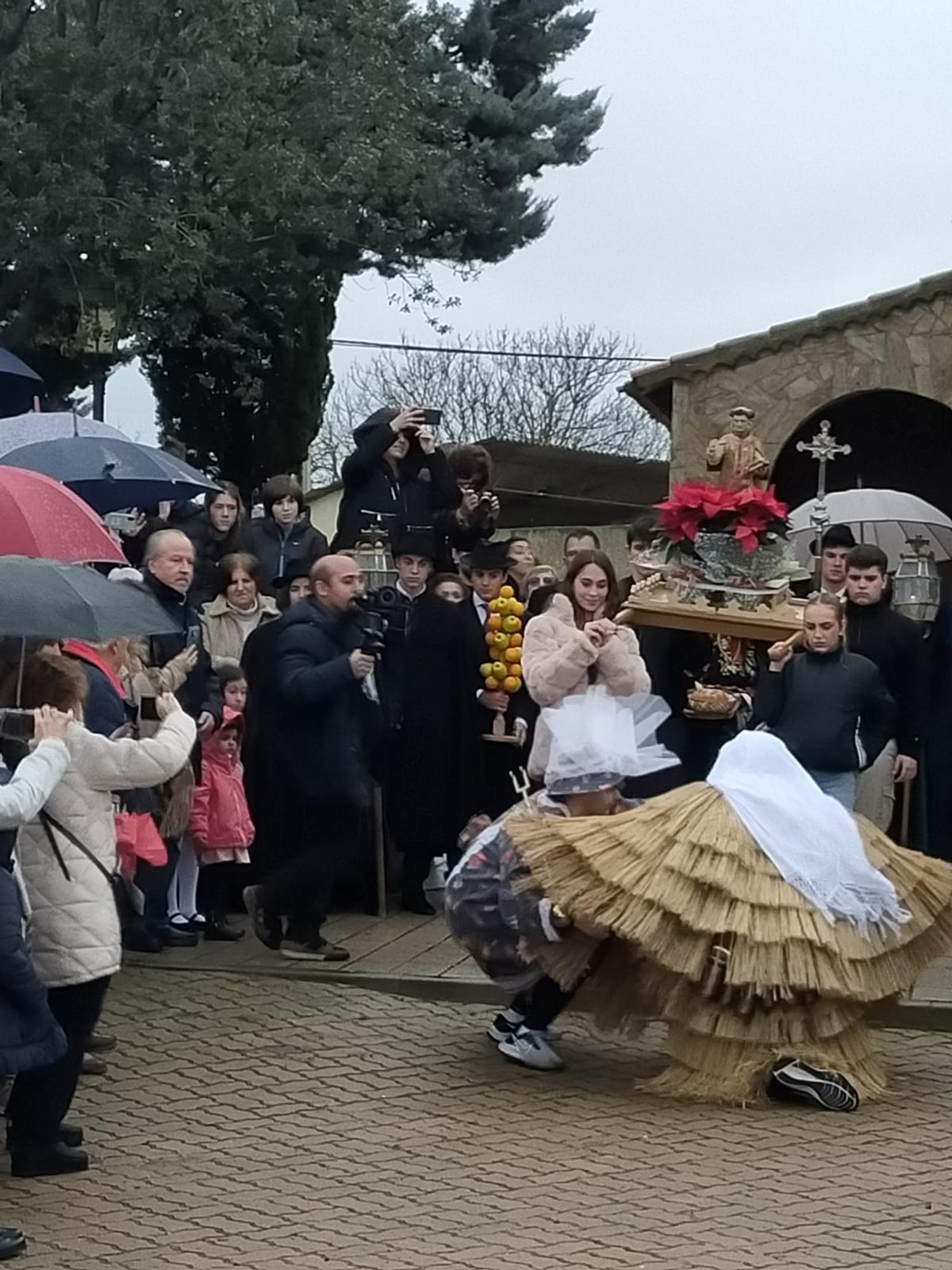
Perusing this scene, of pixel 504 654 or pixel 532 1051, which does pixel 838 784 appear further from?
pixel 504 654

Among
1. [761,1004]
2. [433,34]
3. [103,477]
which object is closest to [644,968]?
[761,1004]

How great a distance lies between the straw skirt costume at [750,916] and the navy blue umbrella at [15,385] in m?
5.12

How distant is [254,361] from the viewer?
Result: 19328 millimetres

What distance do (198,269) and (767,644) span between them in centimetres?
819

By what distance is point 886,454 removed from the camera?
60.5 ft

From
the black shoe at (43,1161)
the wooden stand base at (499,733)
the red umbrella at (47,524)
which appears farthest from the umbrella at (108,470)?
the black shoe at (43,1161)

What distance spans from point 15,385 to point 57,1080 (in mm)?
6031

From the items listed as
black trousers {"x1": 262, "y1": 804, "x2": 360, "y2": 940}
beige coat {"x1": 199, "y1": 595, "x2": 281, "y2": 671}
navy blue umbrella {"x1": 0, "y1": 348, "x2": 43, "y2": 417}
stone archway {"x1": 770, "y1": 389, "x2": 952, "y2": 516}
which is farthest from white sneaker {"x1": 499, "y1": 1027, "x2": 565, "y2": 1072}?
stone archway {"x1": 770, "y1": 389, "x2": 952, "y2": 516}

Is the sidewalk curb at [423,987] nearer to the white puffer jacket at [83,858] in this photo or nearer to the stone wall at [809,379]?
the white puffer jacket at [83,858]

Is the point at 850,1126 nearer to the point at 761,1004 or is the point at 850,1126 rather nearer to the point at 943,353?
the point at 761,1004

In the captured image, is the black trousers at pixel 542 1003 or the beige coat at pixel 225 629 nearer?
the black trousers at pixel 542 1003

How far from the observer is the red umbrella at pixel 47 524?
713cm

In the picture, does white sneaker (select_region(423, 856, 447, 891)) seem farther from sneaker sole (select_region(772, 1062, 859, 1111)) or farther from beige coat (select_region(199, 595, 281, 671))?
sneaker sole (select_region(772, 1062, 859, 1111))

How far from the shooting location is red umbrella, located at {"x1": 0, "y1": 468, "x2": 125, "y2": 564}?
713 centimetres
